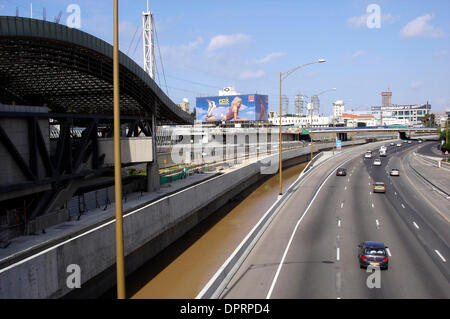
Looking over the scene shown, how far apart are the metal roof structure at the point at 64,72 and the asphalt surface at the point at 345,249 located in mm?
14126

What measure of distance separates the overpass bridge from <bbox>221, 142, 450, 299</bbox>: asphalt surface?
10.6 meters

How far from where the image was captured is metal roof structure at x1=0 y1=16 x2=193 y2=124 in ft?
62.2

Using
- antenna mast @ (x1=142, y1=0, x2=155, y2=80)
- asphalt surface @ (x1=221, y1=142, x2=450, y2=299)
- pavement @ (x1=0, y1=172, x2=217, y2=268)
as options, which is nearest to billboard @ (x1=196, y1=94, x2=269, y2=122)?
antenna mast @ (x1=142, y1=0, x2=155, y2=80)

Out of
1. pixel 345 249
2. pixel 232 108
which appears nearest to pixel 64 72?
pixel 345 249

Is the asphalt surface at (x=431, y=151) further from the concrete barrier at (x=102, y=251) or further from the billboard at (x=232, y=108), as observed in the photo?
the concrete barrier at (x=102, y=251)

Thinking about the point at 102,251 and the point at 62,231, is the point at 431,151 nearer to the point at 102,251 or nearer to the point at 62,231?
the point at 102,251

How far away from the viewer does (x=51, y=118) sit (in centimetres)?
2314

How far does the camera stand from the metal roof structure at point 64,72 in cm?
1897

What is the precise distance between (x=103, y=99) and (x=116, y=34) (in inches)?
1143

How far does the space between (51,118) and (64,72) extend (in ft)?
16.5

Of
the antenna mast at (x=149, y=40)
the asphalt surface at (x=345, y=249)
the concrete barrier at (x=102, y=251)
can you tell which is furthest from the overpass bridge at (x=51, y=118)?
the antenna mast at (x=149, y=40)

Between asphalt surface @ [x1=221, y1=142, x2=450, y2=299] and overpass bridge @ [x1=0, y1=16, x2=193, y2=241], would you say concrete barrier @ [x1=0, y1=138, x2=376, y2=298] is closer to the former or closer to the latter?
overpass bridge @ [x1=0, y1=16, x2=193, y2=241]

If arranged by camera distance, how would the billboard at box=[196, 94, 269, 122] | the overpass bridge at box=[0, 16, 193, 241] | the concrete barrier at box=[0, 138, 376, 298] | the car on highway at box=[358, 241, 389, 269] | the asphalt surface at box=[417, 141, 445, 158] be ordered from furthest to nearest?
1. the billboard at box=[196, 94, 269, 122]
2. the asphalt surface at box=[417, 141, 445, 158]
3. the car on highway at box=[358, 241, 389, 269]
4. the overpass bridge at box=[0, 16, 193, 241]
5. the concrete barrier at box=[0, 138, 376, 298]

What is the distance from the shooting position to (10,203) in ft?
69.9
